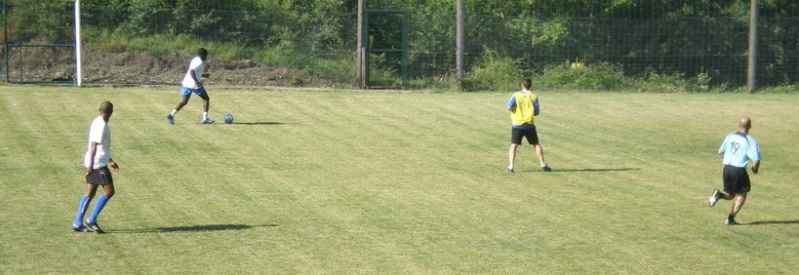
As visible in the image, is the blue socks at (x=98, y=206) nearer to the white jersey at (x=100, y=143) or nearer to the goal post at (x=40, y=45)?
the white jersey at (x=100, y=143)

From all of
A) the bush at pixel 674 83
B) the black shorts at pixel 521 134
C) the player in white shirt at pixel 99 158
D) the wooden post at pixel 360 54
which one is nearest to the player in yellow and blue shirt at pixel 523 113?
the black shorts at pixel 521 134

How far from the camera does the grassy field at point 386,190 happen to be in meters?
12.8

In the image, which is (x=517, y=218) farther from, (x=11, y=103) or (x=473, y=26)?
(x=473, y=26)

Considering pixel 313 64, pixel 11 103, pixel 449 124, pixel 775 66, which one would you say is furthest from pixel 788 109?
pixel 11 103

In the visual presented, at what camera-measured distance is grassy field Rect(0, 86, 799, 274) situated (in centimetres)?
1284

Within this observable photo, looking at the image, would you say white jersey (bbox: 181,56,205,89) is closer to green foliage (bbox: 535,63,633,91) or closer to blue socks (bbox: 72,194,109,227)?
blue socks (bbox: 72,194,109,227)

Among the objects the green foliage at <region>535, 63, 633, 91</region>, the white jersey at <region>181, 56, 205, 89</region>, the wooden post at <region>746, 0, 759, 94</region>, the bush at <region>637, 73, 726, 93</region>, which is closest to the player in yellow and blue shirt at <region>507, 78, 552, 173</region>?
the white jersey at <region>181, 56, 205, 89</region>

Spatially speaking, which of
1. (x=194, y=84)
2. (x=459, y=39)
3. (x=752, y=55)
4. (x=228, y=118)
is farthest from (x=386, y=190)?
(x=752, y=55)

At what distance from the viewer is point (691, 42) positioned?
38719 mm

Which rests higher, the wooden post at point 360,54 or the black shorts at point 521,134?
the wooden post at point 360,54

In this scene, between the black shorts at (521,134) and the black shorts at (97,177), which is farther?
the black shorts at (521,134)

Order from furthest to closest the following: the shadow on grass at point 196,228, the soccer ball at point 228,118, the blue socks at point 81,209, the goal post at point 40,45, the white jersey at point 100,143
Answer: the goal post at point 40,45, the soccer ball at point 228,118, the shadow on grass at point 196,228, the blue socks at point 81,209, the white jersey at point 100,143

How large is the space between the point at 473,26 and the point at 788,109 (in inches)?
423

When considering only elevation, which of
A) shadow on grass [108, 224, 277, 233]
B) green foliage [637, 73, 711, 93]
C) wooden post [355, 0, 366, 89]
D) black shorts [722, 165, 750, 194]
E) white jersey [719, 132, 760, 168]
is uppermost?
wooden post [355, 0, 366, 89]
